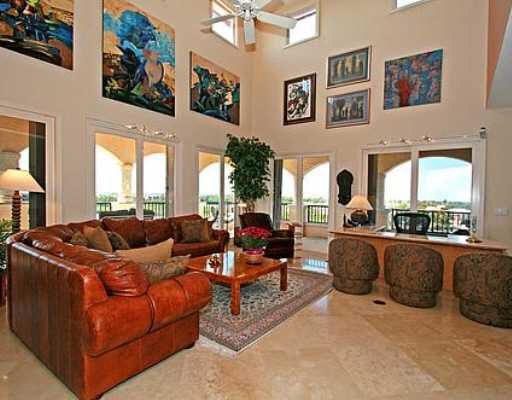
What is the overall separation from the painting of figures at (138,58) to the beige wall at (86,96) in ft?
0.44

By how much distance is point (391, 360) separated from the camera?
2.47 metres

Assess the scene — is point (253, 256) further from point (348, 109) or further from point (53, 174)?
point (348, 109)

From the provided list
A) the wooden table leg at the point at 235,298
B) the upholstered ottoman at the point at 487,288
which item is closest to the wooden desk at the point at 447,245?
the upholstered ottoman at the point at 487,288

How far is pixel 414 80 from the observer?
6156 mm

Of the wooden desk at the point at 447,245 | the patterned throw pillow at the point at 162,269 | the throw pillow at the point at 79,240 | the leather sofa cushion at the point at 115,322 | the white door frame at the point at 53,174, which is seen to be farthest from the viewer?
the white door frame at the point at 53,174

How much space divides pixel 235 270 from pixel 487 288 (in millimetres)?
2746

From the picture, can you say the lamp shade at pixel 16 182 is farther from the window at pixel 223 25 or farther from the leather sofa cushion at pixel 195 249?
the window at pixel 223 25

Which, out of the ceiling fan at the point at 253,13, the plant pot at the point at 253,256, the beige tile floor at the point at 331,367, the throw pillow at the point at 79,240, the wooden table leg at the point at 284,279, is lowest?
the beige tile floor at the point at 331,367

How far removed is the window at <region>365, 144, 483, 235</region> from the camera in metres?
5.73

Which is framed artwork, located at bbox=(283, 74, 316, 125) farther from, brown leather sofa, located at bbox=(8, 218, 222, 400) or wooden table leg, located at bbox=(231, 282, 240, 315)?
brown leather sofa, located at bbox=(8, 218, 222, 400)

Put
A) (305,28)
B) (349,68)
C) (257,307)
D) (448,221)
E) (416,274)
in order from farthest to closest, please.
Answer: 1. (305,28)
2. (349,68)
3. (448,221)
4. (416,274)
5. (257,307)

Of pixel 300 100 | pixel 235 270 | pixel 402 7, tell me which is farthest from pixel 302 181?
pixel 235 270

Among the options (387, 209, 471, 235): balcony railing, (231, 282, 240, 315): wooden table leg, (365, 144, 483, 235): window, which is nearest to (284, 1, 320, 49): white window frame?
(365, 144, 483, 235): window

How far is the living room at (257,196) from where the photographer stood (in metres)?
2.16
